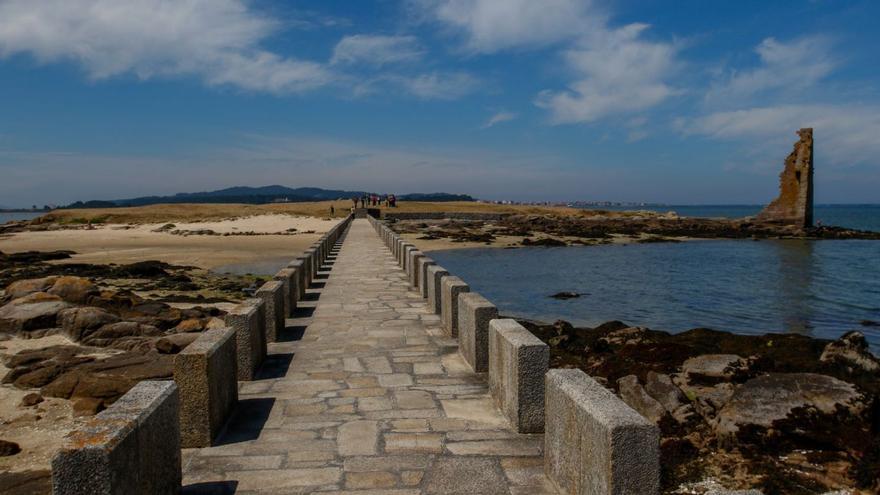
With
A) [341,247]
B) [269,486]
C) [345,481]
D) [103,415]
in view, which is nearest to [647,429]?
[345,481]

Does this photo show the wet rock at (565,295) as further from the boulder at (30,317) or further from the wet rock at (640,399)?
the boulder at (30,317)

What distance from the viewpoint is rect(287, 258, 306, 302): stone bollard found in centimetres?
1176

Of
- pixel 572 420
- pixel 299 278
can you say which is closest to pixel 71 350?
pixel 299 278

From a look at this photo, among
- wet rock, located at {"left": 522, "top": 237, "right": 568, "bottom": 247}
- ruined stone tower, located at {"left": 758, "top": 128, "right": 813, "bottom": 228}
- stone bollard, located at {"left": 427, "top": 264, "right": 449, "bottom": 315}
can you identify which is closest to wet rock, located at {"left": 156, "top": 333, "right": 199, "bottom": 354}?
stone bollard, located at {"left": 427, "top": 264, "right": 449, "bottom": 315}

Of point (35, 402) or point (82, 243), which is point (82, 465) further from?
point (82, 243)

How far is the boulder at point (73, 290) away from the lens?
48.5 feet

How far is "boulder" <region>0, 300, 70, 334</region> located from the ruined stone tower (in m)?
52.6

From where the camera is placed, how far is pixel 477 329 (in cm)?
701

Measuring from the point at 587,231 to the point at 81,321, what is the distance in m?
46.3

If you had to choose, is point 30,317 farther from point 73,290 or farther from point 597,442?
point 597,442

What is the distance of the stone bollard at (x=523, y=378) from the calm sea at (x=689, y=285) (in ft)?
42.2

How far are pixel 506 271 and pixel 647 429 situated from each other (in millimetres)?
26902

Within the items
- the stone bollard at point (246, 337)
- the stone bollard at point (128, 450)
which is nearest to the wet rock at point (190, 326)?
the stone bollard at point (246, 337)

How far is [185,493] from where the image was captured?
168 inches
